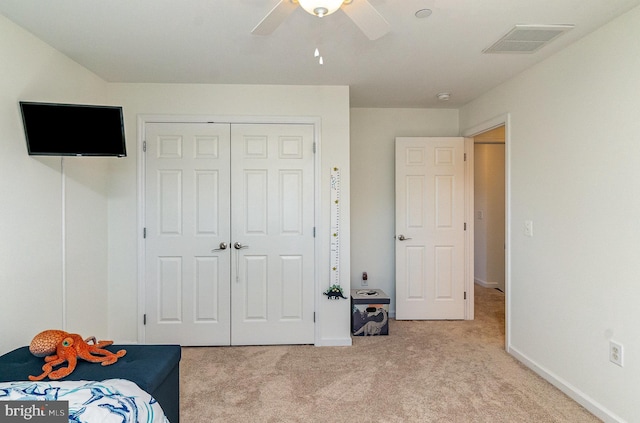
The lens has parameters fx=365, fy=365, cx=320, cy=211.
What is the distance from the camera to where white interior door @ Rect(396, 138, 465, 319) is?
4066 mm

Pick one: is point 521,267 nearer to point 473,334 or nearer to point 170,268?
point 473,334

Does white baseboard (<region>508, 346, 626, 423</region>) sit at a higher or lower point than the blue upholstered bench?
lower

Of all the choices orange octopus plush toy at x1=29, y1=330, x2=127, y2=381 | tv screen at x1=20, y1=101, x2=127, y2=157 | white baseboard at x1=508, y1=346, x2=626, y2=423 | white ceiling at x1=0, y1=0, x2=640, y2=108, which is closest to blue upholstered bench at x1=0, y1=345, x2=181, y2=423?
orange octopus plush toy at x1=29, y1=330, x2=127, y2=381

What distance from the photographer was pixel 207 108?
3303 millimetres

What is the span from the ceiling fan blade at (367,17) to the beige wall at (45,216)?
2032 millimetres

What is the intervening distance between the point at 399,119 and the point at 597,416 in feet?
10.4

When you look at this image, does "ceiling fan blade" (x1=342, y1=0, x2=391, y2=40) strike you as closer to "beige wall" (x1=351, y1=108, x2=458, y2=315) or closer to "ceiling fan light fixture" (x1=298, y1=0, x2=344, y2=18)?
"ceiling fan light fixture" (x1=298, y1=0, x2=344, y2=18)

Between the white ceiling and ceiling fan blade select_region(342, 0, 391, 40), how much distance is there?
42 centimetres

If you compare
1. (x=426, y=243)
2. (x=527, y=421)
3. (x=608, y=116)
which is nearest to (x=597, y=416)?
(x=527, y=421)

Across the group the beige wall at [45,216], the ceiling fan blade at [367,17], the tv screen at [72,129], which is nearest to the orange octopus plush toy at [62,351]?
the beige wall at [45,216]

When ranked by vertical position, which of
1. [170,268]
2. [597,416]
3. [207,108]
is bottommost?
Result: [597,416]

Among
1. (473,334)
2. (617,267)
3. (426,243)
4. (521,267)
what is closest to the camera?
(617,267)

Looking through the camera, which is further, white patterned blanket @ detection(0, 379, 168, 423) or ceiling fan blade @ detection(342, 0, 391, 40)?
ceiling fan blade @ detection(342, 0, 391, 40)

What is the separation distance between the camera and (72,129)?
227 cm
